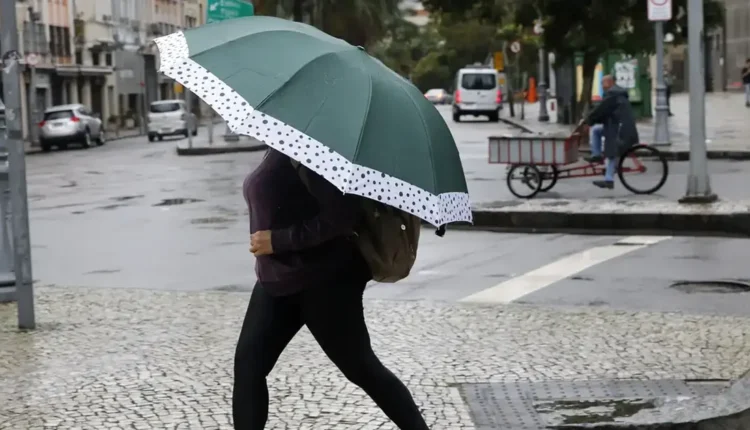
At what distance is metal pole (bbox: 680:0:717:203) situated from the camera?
14312mm

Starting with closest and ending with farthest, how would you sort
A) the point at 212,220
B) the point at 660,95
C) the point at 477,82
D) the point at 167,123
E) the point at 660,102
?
the point at 212,220 < the point at 660,95 < the point at 660,102 < the point at 167,123 < the point at 477,82

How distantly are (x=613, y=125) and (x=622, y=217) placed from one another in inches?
139

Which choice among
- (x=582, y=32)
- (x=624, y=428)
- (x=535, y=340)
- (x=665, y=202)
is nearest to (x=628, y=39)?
(x=582, y=32)

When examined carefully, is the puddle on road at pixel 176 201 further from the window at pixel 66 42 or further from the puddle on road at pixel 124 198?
the window at pixel 66 42

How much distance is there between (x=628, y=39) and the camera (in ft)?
103

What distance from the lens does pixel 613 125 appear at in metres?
17.2

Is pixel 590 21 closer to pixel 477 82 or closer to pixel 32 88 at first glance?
pixel 477 82

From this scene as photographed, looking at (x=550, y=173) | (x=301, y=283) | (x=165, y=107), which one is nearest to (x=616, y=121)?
(x=550, y=173)

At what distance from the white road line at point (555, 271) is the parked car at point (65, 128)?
33192 millimetres

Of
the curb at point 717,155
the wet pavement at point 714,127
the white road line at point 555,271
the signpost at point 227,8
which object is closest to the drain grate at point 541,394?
the white road line at point 555,271

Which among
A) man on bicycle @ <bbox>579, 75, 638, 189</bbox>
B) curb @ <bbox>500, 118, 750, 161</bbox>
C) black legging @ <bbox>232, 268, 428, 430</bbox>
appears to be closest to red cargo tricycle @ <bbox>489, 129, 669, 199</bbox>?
man on bicycle @ <bbox>579, 75, 638, 189</bbox>

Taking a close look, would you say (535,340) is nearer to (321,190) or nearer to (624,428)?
(624,428)

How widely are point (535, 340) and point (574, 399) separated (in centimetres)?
149

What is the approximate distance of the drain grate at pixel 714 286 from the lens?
974cm
